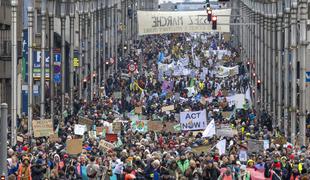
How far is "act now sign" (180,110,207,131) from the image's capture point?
46.7 m

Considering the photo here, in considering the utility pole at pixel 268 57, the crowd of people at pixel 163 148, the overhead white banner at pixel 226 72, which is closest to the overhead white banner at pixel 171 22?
the overhead white banner at pixel 226 72

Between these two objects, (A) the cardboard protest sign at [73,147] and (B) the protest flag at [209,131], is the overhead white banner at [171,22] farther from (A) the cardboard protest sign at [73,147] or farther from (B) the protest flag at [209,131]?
(A) the cardboard protest sign at [73,147]

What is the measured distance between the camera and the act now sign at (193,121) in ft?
153

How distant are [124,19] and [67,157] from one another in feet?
314

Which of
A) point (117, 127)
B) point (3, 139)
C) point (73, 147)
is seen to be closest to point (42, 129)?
point (73, 147)

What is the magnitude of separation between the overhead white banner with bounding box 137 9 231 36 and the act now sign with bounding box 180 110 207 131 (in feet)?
179

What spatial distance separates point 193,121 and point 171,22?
56.3m

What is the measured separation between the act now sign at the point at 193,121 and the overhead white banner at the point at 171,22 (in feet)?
179

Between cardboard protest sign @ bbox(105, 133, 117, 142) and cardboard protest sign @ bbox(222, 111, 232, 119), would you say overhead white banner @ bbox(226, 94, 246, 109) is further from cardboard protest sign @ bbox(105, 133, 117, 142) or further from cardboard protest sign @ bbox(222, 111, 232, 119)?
cardboard protest sign @ bbox(105, 133, 117, 142)

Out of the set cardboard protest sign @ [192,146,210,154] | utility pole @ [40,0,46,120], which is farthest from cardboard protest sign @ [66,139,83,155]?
utility pole @ [40,0,46,120]

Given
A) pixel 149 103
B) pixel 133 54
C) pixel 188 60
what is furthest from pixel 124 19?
pixel 149 103

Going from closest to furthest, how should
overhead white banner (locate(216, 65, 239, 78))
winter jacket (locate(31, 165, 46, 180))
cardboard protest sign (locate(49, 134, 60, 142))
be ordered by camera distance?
winter jacket (locate(31, 165, 46, 180))
cardboard protest sign (locate(49, 134, 60, 142))
overhead white banner (locate(216, 65, 239, 78))

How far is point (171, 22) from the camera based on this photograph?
10281 centimetres

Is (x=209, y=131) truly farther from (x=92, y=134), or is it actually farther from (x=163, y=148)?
(x=92, y=134)
